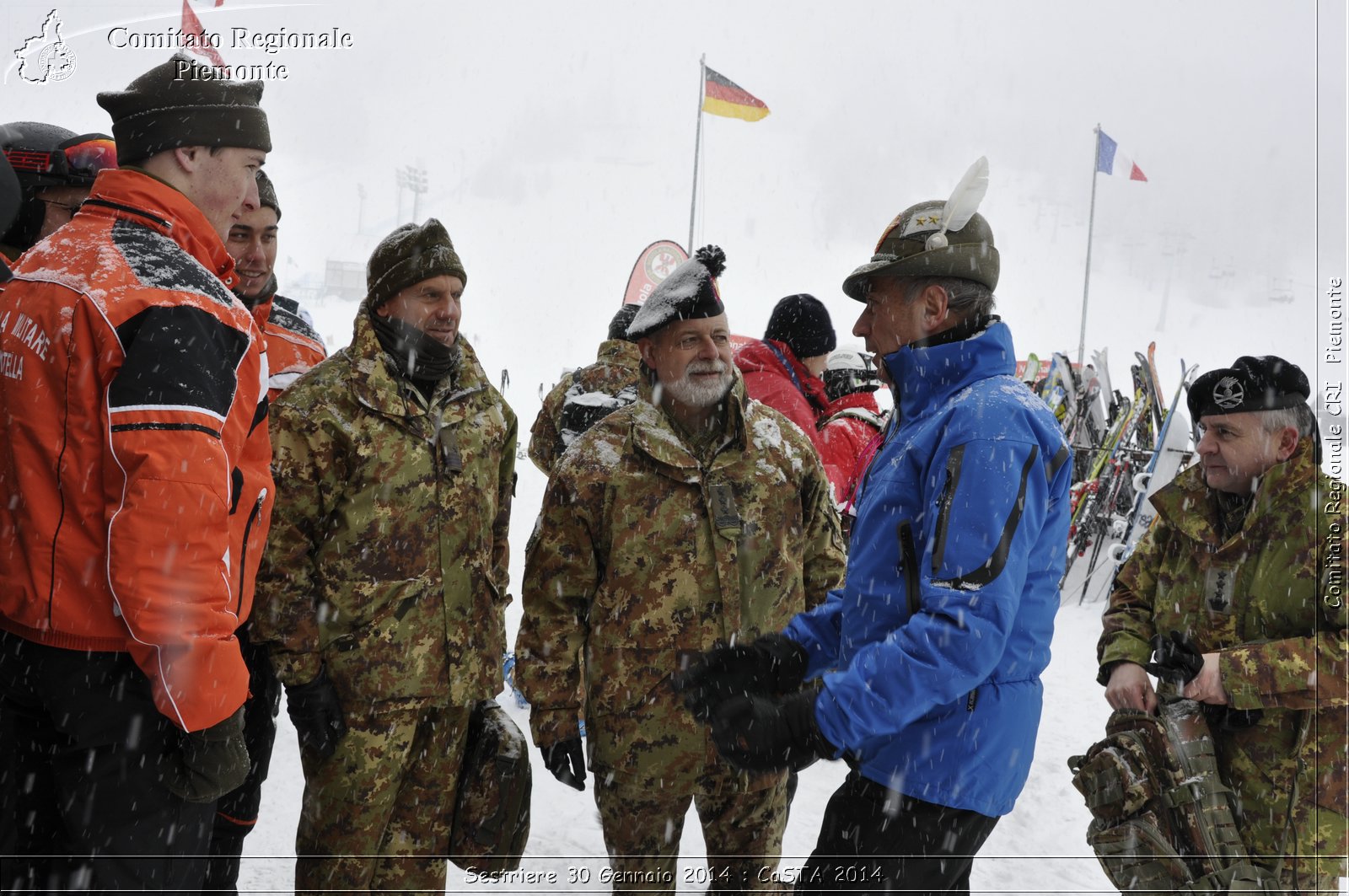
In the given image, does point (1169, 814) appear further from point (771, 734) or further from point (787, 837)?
point (787, 837)

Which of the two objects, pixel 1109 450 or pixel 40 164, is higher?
pixel 40 164

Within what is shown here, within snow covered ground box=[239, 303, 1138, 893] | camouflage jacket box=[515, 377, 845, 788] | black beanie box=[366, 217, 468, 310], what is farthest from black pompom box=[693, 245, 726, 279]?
snow covered ground box=[239, 303, 1138, 893]

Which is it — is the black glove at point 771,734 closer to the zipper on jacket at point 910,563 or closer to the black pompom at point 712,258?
the zipper on jacket at point 910,563

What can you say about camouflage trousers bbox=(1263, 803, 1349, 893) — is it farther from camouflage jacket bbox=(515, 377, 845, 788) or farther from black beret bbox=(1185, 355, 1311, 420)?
camouflage jacket bbox=(515, 377, 845, 788)

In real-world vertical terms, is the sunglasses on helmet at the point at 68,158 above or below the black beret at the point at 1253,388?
above

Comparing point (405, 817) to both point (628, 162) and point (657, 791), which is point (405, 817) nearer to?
point (657, 791)

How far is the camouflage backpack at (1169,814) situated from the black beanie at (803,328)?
102 inches

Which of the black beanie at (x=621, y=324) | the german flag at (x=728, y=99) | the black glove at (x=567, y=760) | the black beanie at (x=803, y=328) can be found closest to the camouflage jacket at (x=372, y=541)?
the black glove at (x=567, y=760)

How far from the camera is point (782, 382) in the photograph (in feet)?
14.9

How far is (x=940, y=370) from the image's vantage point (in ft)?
6.69

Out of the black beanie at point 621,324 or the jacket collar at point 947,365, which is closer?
the jacket collar at point 947,365

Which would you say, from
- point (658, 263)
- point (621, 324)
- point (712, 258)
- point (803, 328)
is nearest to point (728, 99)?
point (658, 263)

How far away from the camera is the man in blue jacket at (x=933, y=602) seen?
1750 mm

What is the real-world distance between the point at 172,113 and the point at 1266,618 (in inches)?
128
